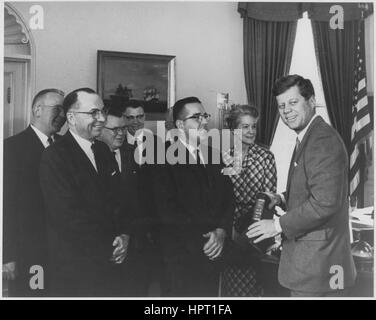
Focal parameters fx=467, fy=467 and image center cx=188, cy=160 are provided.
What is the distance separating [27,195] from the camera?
3.07 metres

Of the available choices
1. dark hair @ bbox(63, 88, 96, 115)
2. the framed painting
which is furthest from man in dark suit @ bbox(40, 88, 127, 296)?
the framed painting

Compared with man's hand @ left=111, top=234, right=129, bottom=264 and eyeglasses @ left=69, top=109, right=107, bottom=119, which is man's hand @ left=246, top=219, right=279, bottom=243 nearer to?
man's hand @ left=111, top=234, right=129, bottom=264

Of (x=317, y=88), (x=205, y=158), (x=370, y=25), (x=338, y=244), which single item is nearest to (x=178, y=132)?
(x=205, y=158)

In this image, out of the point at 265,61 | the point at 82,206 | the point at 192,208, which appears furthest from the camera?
the point at 265,61

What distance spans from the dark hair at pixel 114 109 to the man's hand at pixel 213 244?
1003mm

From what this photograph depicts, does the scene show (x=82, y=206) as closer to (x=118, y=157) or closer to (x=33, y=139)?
(x=118, y=157)

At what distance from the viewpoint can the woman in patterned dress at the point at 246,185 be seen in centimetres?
320

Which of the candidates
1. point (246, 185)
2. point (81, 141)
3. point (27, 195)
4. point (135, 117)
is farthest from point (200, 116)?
point (27, 195)

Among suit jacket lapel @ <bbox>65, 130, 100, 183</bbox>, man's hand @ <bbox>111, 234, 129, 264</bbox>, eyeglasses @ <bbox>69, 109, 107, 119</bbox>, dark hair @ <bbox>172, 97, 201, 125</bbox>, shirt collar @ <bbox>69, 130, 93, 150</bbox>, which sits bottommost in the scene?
man's hand @ <bbox>111, 234, 129, 264</bbox>

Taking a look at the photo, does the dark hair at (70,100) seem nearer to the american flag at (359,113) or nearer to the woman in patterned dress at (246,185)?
the woman in patterned dress at (246,185)

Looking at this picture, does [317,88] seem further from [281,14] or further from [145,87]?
[145,87]

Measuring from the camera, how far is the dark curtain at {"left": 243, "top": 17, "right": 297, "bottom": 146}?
10.5 feet

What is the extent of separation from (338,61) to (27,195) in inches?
91.3

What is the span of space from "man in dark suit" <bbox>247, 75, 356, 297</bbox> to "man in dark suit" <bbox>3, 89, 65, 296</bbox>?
4.71ft
